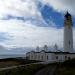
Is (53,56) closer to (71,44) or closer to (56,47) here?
(71,44)

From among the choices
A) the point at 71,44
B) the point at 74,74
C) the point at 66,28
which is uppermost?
the point at 66,28

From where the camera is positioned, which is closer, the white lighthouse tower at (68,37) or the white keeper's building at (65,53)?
the white keeper's building at (65,53)

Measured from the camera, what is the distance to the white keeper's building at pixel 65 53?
203 ft

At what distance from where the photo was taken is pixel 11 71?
96.6 feet

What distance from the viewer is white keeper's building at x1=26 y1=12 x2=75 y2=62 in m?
61.8

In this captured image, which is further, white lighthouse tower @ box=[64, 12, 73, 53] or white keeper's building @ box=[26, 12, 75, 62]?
white lighthouse tower @ box=[64, 12, 73, 53]

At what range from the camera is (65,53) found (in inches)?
2475

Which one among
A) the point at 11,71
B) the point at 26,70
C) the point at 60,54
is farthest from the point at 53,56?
the point at 11,71

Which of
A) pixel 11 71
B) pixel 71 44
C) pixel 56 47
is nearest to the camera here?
pixel 11 71

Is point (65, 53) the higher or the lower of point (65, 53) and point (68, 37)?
the lower

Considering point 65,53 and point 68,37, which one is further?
point 68,37

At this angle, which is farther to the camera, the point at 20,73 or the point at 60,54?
the point at 60,54

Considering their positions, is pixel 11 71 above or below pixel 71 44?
below

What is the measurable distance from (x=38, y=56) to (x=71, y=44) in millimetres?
10287
